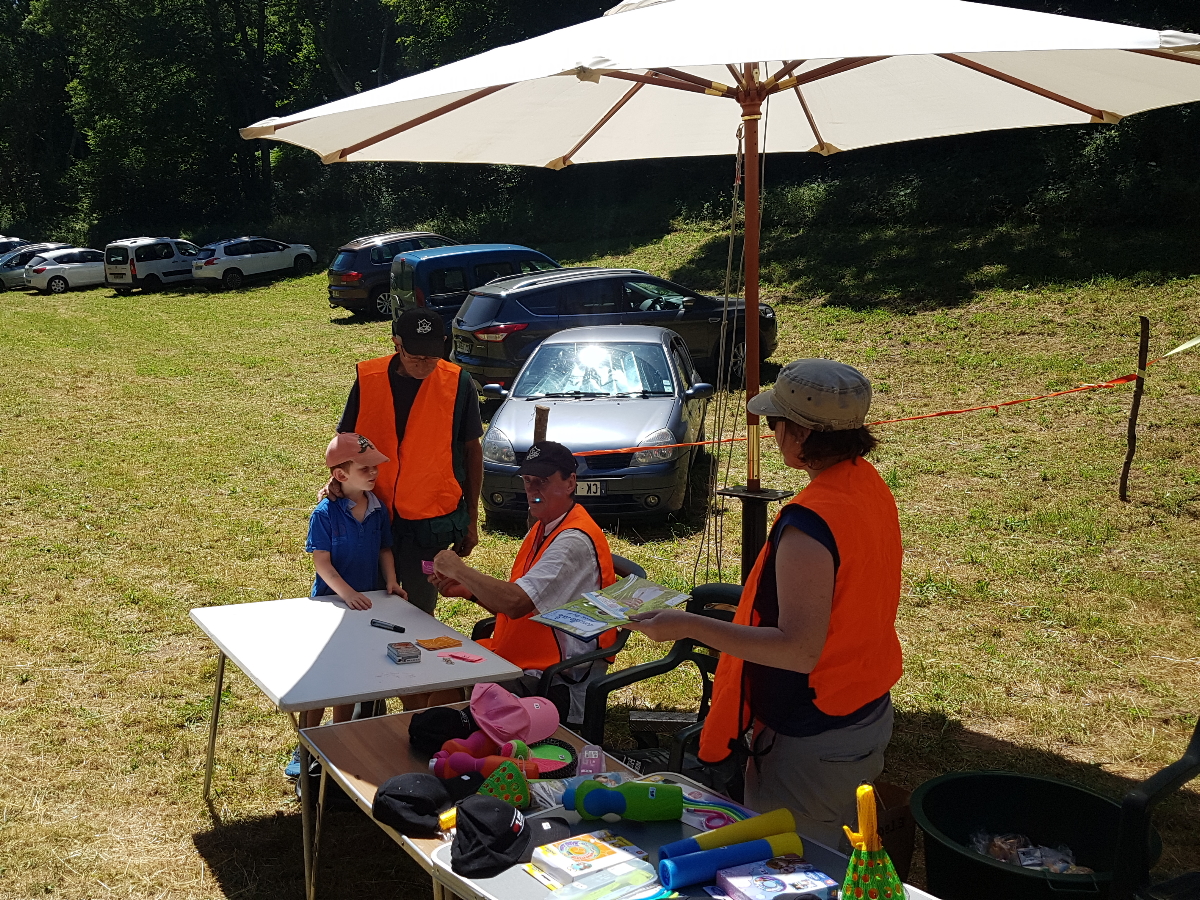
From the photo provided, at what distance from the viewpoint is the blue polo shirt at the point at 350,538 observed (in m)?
4.51

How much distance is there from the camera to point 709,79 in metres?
4.98

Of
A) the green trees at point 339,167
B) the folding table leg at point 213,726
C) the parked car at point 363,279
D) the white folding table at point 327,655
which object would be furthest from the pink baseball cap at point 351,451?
the parked car at point 363,279

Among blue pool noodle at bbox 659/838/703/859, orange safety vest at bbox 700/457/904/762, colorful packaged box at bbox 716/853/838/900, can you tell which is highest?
orange safety vest at bbox 700/457/904/762

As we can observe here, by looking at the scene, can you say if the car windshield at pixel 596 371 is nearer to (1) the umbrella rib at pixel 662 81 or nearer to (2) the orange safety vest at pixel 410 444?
(2) the orange safety vest at pixel 410 444

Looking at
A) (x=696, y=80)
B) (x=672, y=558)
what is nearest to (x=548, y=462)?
(x=696, y=80)

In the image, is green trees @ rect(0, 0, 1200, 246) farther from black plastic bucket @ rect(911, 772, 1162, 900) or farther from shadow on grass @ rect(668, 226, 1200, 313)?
black plastic bucket @ rect(911, 772, 1162, 900)

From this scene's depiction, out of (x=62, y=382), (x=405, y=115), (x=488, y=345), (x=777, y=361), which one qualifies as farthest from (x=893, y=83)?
(x=62, y=382)

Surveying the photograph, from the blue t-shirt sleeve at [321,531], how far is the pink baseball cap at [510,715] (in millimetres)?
1340

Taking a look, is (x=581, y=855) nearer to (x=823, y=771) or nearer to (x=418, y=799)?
(x=418, y=799)

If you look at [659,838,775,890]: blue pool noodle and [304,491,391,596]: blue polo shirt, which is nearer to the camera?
[659,838,775,890]: blue pool noodle

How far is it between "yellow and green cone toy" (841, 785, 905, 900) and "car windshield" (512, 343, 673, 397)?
7.07 meters

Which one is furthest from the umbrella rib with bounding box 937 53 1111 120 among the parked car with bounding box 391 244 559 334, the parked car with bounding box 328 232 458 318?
the parked car with bounding box 328 232 458 318

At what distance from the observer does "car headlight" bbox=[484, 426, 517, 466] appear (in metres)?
8.36

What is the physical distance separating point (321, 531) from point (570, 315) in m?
9.12
